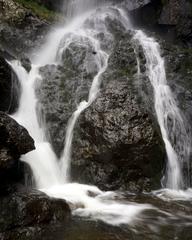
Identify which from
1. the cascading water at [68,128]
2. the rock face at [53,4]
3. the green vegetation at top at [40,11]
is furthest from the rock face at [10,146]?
the rock face at [53,4]

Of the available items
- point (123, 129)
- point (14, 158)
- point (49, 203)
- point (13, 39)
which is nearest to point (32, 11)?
point (13, 39)

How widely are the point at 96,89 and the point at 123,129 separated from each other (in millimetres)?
3649

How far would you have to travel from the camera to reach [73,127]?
44.5 ft

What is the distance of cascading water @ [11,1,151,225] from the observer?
32.9 ft

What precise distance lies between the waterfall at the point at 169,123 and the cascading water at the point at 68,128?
228cm

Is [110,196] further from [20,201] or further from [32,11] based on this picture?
[32,11]

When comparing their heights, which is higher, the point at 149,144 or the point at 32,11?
the point at 32,11

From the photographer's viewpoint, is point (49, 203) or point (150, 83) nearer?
point (49, 203)

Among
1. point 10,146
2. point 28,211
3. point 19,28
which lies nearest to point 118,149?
point 10,146

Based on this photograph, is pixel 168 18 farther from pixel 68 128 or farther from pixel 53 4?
pixel 68 128

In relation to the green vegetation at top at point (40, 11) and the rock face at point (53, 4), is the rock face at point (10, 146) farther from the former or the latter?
the rock face at point (53, 4)

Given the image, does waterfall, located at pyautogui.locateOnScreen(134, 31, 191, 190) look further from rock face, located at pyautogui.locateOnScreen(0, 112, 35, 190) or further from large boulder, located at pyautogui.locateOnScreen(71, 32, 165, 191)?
rock face, located at pyautogui.locateOnScreen(0, 112, 35, 190)

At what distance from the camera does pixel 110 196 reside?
11211mm

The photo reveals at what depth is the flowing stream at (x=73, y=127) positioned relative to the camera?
10.2 m
